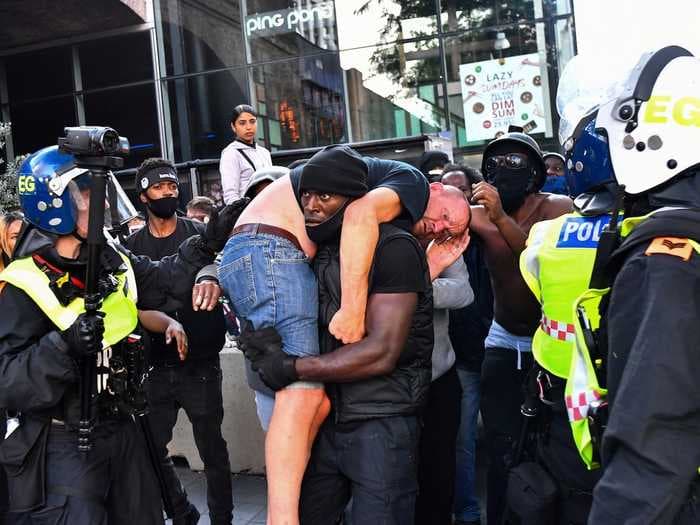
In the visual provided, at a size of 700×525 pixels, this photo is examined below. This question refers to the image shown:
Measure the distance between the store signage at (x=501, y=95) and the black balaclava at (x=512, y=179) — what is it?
26.1 feet

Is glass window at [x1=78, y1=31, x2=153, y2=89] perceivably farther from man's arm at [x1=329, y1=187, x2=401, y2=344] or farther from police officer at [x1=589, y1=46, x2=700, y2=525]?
police officer at [x1=589, y1=46, x2=700, y2=525]

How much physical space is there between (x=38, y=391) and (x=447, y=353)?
6.38 ft

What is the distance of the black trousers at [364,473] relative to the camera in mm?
2707

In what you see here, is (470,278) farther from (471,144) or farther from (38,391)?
(471,144)

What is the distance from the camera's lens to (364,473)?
272 cm

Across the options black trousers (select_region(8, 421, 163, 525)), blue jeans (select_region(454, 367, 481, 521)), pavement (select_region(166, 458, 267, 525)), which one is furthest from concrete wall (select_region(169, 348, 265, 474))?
black trousers (select_region(8, 421, 163, 525))

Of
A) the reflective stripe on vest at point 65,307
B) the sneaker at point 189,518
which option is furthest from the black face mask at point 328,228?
the sneaker at point 189,518

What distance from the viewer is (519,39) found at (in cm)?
1205

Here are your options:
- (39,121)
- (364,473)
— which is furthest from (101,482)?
(39,121)

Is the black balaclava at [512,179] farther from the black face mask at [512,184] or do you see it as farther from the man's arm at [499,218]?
the man's arm at [499,218]

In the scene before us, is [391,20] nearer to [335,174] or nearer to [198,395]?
[198,395]

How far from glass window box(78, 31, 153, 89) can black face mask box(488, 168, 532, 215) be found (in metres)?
12.0

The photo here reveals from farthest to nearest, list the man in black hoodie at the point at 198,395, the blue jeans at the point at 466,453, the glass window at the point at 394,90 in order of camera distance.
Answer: the glass window at the point at 394,90
the man in black hoodie at the point at 198,395
the blue jeans at the point at 466,453

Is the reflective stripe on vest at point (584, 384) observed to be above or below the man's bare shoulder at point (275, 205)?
below
